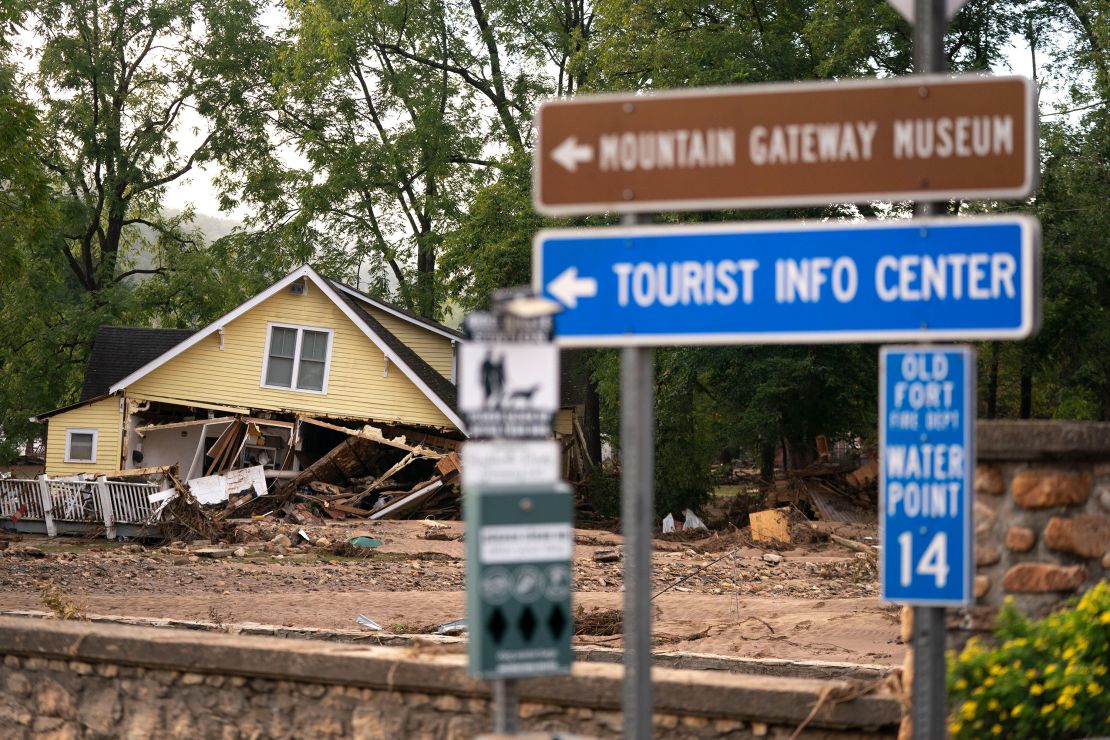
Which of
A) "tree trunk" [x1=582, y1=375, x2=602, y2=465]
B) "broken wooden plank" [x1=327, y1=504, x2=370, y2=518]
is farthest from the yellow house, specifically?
"tree trunk" [x1=582, y1=375, x2=602, y2=465]

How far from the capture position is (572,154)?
Result: 463 cm

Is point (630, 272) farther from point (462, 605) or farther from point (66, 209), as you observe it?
point (66, 209)

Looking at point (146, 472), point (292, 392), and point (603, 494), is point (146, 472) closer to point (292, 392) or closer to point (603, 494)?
point (292, 392)

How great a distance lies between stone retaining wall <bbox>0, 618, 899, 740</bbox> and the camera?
20.0ft

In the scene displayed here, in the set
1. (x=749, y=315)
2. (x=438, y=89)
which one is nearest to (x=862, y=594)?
(x=749, y=315)

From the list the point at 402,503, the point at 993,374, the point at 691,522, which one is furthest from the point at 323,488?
the point at 993,374

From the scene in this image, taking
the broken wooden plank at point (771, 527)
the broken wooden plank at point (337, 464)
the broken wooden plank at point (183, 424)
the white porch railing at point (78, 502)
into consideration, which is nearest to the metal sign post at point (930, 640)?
the broken wooden plank at point (771, 527)

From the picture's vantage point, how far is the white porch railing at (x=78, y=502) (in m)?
26.7

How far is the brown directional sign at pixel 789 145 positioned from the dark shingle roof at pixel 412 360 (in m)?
29.2

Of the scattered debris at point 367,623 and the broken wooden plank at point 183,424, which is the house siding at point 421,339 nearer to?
the broken wooden plank at point 183,424

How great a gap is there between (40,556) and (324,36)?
2536 cm

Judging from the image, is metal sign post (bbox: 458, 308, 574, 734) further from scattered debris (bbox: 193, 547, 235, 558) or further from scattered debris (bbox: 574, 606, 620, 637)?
scattered debris (bbox: 193, 547, 235, 558)

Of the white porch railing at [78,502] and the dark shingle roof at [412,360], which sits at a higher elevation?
the dark shingle roof at [412,360]

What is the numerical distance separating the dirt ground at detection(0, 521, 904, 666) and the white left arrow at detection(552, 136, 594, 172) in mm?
8618
